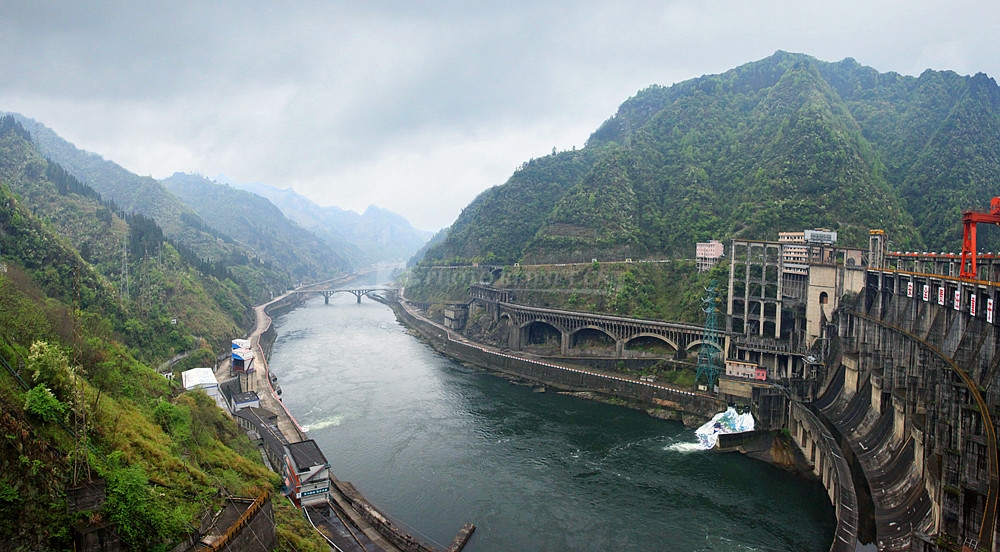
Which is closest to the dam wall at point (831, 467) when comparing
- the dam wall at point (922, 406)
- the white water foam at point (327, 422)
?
the dam wall at point (922, 406)

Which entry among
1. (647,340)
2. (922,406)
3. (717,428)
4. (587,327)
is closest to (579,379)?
(647,340)

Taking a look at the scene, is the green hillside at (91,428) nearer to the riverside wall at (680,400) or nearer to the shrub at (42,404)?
the shrub at (42,404)

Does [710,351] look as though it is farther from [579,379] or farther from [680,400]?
[579,379]

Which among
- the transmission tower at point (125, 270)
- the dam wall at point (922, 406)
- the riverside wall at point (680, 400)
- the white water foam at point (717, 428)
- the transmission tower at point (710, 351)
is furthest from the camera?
the transmission tower at point (125, 270)

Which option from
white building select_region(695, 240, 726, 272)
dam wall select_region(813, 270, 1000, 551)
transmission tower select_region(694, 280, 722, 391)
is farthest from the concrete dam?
white building select_region(695, 240, 726, 272)

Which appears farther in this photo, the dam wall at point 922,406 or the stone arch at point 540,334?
the stone arch at point 540,334

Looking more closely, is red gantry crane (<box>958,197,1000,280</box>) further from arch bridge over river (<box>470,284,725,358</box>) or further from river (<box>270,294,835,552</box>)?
arch bridge over river (<box>470,284,725,358</box>)
